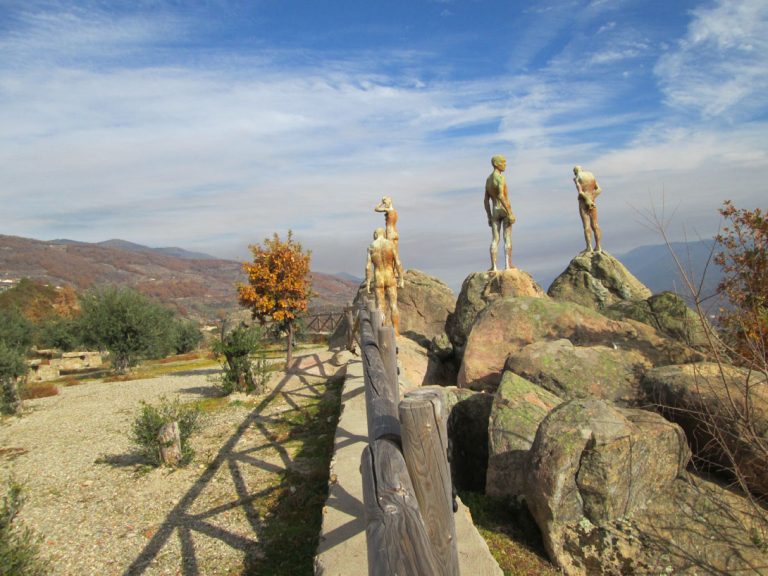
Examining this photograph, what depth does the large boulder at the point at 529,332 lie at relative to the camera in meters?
9.85

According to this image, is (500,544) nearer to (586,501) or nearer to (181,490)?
(586,501)

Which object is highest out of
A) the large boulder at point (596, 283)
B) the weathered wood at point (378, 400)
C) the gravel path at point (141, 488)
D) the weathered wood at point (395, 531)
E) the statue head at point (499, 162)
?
the statue head at point (499, 162)

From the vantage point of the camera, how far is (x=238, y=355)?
45.1 ft

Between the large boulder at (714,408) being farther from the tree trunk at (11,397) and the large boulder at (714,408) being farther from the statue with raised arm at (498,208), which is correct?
the tree trunk at (11,397)

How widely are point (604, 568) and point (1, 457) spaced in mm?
12220

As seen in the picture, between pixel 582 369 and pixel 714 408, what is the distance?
232cm

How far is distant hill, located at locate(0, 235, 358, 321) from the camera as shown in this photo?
102938mm

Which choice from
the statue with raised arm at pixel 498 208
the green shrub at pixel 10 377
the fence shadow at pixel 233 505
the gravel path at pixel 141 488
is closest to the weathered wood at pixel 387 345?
the fence shadow at pixel 233 505

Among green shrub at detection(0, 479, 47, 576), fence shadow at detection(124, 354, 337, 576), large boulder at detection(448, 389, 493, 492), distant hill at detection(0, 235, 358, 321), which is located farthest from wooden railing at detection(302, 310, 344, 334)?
distant hill at detection(0, 235, 358, 321)

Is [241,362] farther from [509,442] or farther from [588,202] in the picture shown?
[588,202]

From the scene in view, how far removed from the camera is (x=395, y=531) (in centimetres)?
222

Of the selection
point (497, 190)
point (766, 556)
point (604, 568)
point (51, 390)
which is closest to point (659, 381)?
point (766, 556)

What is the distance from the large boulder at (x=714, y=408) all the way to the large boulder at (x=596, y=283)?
734cm

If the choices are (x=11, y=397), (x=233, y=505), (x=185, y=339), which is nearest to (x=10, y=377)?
(x=11, y=397)
